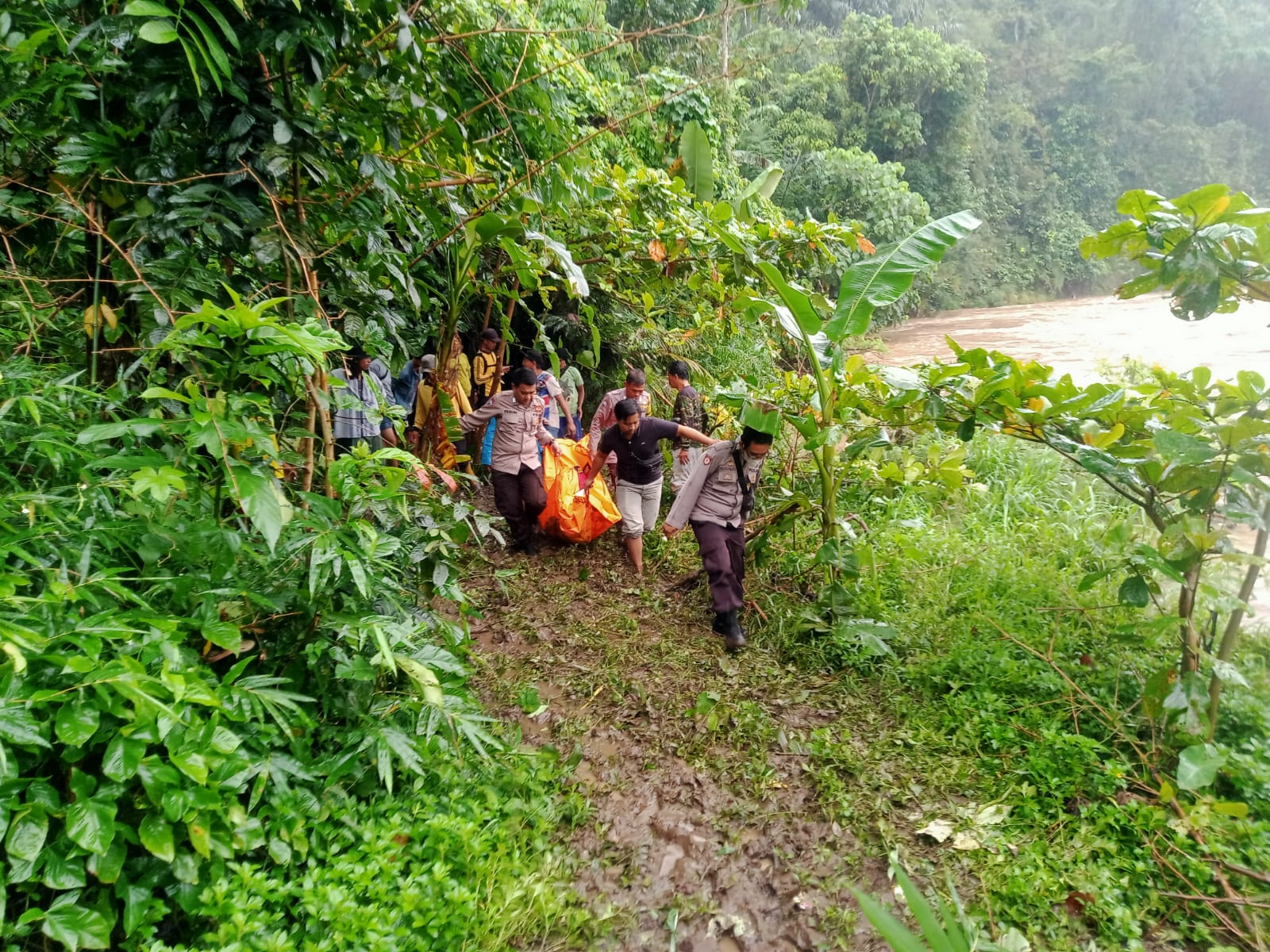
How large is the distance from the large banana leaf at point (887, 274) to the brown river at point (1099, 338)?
340 cm

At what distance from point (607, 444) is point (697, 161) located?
1.98m

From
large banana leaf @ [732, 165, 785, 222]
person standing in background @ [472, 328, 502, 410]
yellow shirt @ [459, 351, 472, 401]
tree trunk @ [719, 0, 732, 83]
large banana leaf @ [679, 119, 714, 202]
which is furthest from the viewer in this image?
tree trunk @ [719, 0, 732, 83]

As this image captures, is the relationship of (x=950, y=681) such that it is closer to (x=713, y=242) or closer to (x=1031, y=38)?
(x=713, y=242)

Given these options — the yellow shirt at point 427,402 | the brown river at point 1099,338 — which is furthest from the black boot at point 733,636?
the brown river at point 1099,338

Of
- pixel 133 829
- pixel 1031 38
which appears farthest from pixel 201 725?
pixel 1031 38

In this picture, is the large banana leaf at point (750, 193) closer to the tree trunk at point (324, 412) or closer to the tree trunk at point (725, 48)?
the tree trunk at point (725, 48)

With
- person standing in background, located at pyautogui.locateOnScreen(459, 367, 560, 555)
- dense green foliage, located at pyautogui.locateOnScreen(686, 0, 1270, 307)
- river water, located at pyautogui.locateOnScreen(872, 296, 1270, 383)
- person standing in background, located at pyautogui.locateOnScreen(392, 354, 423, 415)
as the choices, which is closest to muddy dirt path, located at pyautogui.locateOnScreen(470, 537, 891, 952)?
person standing in background, located at pyautogui.locateOnScreen(459, 367, 560, 555)

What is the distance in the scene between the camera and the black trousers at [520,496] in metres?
4.32

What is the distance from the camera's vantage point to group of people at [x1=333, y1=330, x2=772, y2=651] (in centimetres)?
352

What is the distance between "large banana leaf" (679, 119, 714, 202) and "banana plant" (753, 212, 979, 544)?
5.07ft

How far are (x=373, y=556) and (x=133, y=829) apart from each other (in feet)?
2.64

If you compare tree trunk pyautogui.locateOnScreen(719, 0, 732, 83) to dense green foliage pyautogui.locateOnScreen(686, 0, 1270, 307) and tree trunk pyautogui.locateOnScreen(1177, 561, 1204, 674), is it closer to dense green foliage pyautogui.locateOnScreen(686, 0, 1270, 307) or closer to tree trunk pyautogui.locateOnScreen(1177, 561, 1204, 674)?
dense green foliage pyautogui.locateOnScreen(686, 0, 1270, 307)

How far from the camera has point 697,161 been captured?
4.34m

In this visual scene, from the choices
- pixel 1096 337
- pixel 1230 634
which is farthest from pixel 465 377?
pixel 1096 337
